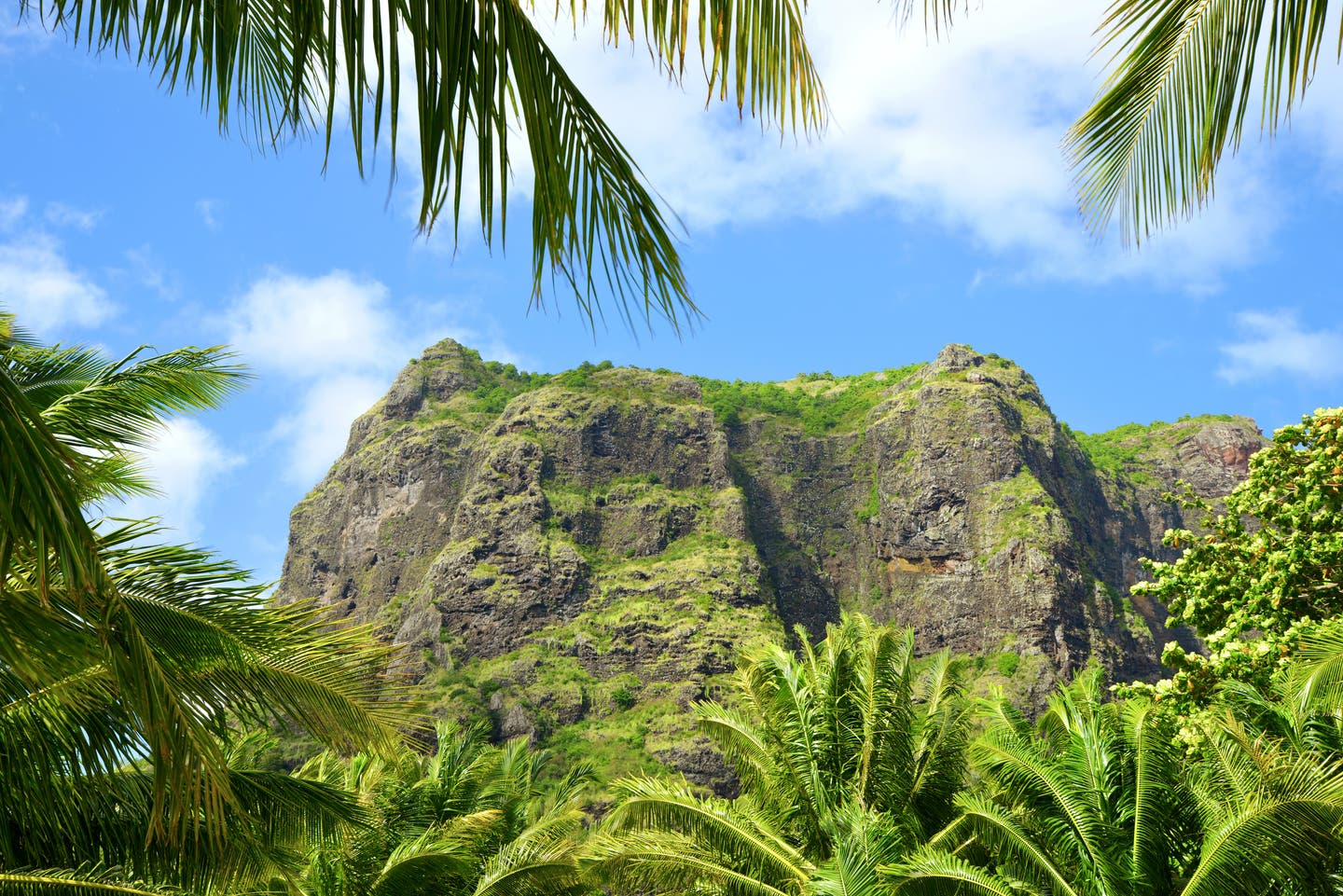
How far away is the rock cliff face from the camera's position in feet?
303

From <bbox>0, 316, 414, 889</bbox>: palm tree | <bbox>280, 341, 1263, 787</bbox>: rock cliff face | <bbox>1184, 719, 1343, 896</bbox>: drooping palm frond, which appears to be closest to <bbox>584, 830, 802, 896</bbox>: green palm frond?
<bbox>1184, 719, 1343, 896</bbox>: drooping palm frond

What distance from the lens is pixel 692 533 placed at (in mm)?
103812

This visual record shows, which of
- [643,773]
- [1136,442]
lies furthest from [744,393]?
[643,773]

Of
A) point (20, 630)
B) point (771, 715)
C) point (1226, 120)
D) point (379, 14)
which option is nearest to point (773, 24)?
point (379, 14)

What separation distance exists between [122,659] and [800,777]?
13.4m

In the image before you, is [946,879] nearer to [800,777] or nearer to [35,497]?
[800,777]

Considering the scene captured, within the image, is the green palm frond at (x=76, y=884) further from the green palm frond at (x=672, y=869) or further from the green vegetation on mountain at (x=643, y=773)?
the green palm frond at (x=672, y=869)

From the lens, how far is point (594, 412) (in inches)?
4355

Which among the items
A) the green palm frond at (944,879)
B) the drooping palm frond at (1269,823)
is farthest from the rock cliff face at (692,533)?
the drooping palm frond at (1269,823)

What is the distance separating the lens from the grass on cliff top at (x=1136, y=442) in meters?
131

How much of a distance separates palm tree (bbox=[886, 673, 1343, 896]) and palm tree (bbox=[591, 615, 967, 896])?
204cm

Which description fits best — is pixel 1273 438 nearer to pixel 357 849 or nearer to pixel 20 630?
pixel 357 849

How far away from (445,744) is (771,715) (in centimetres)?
594

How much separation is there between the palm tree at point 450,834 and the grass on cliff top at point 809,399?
96.2 m
